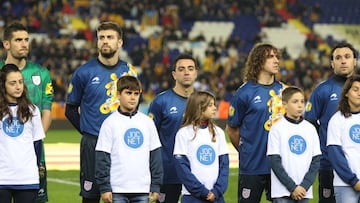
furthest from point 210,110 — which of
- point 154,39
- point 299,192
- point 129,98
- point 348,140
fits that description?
point 154,39

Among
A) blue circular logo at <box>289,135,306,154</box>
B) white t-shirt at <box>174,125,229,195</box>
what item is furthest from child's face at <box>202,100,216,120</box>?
blue circular logo at <box>289,135,306,154</box>

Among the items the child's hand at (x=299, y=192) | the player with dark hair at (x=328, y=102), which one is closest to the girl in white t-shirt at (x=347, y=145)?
Answer: the child's hand at (x=299, y=192)

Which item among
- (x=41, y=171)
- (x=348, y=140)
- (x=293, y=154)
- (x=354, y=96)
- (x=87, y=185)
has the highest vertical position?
(x=354, y=96)

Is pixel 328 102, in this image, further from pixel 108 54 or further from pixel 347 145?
pixel 108 54

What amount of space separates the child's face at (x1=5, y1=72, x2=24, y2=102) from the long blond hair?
1.57 metres

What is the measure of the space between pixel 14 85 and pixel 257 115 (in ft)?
8.41

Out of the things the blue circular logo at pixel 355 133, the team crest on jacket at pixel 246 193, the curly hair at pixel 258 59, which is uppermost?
the curly hair at pixel 258 59

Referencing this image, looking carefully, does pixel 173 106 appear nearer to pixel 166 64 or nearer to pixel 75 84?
pixel 75 84

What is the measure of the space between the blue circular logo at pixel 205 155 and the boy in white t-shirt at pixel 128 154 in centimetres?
41

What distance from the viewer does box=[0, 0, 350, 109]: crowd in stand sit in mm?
32438

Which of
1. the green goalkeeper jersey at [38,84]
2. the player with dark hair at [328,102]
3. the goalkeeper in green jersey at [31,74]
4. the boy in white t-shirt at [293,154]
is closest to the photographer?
the boy in white t-shirt at [293,154]

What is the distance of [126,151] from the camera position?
822 cm

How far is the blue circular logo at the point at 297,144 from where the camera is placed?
337 inches

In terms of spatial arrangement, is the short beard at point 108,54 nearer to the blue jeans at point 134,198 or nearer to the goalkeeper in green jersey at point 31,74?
the goalkeeper in green jersey at point 31,74
